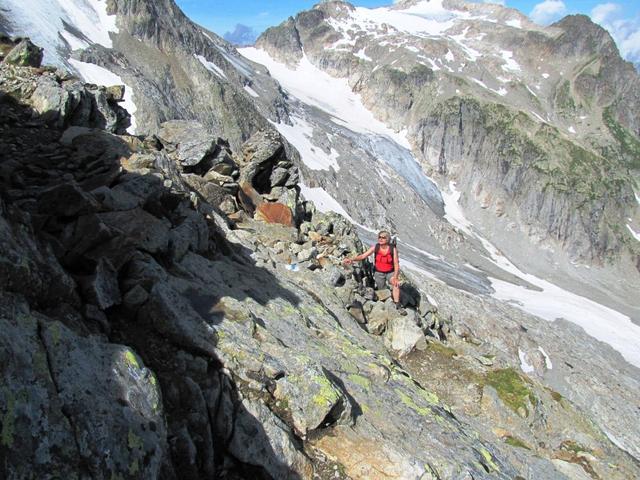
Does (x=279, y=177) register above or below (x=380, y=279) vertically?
above

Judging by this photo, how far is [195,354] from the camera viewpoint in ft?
30.8

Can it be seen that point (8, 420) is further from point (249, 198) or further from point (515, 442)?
point (249, 198)

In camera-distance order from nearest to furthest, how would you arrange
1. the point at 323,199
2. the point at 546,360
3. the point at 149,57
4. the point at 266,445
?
the point at 266,445 < the point at 546,360 < the point at 149,57 < the point at 323,199

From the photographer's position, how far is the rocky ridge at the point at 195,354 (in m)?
6.36

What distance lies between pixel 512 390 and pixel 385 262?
745 cm

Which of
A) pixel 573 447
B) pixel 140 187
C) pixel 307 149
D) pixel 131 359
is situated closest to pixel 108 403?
pixel 131 359

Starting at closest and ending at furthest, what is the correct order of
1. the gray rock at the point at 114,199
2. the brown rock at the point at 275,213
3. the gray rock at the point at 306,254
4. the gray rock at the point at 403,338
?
the gray rock at the point at 114,199 → the gray rock at the point at 403,338 → the gray rock at the point at 306,254 → the brown rock at the point at 275,213

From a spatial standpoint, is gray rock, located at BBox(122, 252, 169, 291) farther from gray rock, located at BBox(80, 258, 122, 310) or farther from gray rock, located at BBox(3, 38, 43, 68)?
gray rock, located at BBox(3, 38, 43, 68)

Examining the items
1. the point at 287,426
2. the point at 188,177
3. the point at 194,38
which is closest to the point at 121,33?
the point at 194,38

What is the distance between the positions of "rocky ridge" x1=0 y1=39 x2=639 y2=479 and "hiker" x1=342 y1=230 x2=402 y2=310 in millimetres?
1265

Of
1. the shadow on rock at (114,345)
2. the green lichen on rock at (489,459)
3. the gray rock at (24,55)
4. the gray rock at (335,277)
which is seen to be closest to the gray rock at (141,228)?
the shadow on rock at (114,345)

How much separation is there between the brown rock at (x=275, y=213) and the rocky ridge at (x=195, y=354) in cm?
166

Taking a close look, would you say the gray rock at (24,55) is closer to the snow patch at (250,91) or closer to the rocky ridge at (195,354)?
the rocky ridge at (195,354)

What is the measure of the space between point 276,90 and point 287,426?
192 metres
